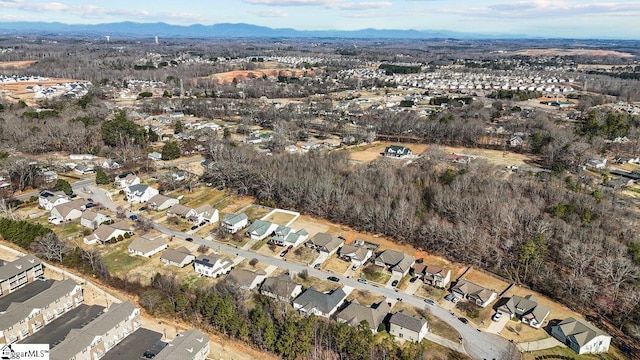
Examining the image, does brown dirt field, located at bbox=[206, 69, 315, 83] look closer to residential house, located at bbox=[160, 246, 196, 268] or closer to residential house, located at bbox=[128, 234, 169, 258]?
residential house, located at bbox=[128, 234, 169, 258]

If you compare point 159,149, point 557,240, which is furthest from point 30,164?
point 557,240

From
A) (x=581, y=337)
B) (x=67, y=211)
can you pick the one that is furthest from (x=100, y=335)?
(x=581, y=337)

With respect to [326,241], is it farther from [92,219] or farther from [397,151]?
[397,151]

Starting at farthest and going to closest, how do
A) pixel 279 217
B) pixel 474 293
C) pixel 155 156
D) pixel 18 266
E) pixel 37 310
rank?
pixel 155 156
pixel 279 217
pixel 18 266
pixel 474 293
pixel 37 310

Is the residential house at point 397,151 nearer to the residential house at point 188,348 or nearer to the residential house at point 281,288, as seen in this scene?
the residential house at point 281,288

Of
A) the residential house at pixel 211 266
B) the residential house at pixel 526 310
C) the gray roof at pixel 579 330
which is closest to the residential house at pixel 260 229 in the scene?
the residential house at pixel 211 266

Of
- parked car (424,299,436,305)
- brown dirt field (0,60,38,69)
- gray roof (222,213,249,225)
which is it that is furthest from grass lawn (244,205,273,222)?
brown dirt field (0,60,38,69)
